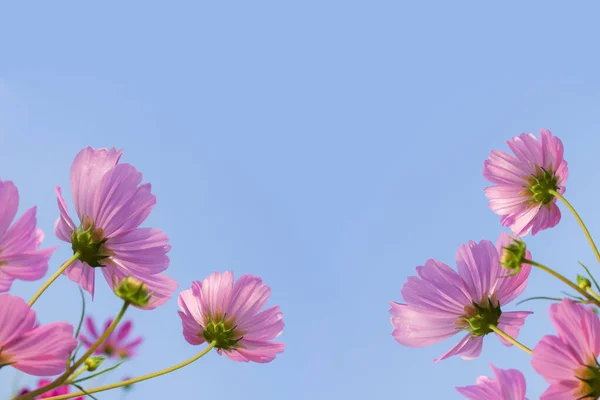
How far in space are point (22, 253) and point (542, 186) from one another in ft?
6.19

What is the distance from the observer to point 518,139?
8.44 ft

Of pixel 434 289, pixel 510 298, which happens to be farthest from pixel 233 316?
pixel 510 298

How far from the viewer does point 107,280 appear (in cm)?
Result: 181

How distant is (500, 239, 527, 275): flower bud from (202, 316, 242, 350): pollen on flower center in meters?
0.89

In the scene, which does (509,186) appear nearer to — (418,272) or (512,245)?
(418,272)

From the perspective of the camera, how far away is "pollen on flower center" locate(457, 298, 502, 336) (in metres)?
2.16

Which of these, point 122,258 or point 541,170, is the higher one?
point 541,170

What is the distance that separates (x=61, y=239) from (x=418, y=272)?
3.41ft

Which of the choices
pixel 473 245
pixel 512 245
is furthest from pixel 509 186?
pixel 512 245

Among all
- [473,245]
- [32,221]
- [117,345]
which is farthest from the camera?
[117,345]

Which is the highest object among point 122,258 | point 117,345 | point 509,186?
point 117,345

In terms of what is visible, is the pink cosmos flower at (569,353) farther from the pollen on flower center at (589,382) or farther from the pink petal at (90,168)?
the pink petal at (90,168)

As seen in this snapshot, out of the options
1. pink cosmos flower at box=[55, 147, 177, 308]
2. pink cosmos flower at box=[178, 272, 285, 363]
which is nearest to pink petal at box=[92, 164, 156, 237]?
pink cosmos flower at box=[55, 147, 177, 308]

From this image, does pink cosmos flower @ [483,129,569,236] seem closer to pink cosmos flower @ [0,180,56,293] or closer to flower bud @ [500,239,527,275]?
flower bud @ [500,239,527,275]
